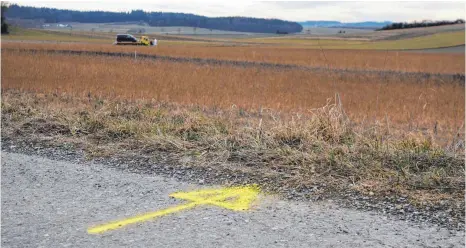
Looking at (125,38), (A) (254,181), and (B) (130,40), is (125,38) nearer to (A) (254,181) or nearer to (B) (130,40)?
(B) (130,40)

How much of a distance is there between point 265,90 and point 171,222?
43.4 ft

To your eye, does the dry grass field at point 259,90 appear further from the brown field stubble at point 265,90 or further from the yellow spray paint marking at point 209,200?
the yellow spray paint marking at point 209,200

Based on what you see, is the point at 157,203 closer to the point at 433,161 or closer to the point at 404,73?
the point at 433,161

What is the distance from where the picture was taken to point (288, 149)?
5.03m

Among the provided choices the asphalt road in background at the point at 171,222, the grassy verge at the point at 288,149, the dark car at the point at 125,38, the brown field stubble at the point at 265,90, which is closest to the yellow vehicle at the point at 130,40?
the dark car at the point at 125,38

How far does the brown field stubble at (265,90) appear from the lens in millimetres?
12234

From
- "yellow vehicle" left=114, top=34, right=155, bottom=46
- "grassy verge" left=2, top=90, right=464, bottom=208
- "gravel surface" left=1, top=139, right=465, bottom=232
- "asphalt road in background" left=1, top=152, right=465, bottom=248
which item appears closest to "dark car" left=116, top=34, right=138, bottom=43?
"yellow vehicle" left=114, top=34, right=155, bottom=46

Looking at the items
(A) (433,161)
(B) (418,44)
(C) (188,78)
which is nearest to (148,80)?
(C) (188,78)

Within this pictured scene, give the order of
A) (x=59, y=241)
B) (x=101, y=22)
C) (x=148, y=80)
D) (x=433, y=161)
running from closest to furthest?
(x=59, y=241), (x=433, y=161), (x=148, y=80), (x=101, y=22)

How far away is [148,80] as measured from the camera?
677 inches

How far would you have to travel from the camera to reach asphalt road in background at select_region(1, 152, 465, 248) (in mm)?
3031

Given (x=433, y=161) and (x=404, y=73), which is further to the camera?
(x=404, y=73)

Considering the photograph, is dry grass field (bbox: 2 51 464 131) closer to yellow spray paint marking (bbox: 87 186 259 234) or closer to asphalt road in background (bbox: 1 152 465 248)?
yellow spray paint marking (bbox: 87 186 259 234)

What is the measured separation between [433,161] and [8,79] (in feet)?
45.9
